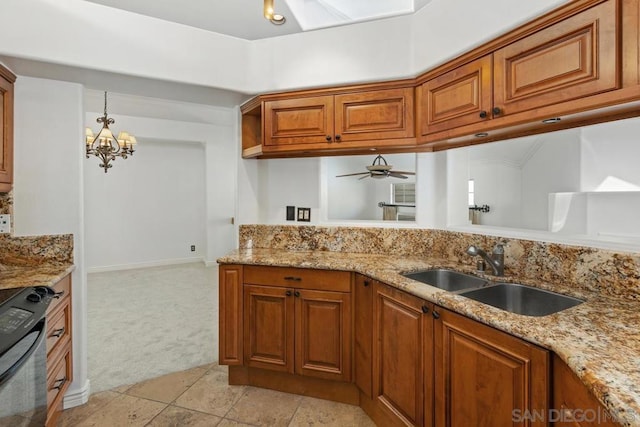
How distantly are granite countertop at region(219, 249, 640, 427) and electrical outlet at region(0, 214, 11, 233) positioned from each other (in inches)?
87.0

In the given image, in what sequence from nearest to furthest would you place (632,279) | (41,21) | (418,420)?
(632,279) < (418,420) < (41,21)

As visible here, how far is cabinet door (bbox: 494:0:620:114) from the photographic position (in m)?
1.19

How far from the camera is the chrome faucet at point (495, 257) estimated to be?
1.80 meters

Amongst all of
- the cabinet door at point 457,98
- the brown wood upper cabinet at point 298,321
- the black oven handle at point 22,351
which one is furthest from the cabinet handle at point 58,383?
the cabinet door at point 457,98

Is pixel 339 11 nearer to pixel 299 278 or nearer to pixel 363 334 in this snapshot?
pixel 299 278

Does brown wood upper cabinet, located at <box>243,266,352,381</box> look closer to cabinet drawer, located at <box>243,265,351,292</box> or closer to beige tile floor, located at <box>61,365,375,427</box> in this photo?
cabinet drawer, located at <box>243,265,351,292</box>

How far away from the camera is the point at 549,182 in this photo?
9.14 ft

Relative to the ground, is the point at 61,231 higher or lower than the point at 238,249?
higher

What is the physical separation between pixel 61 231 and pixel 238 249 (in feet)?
3.92

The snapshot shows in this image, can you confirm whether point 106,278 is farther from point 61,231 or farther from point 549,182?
point 549,182

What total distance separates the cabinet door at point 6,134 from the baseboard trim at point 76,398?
4.41ft

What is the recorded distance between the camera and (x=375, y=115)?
→ 219cm

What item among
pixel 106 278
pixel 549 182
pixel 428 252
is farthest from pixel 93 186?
pixel 549 182

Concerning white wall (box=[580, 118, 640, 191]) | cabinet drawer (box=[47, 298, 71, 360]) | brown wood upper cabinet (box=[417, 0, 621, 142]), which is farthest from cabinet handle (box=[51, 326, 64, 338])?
white wall (box=[580, 118, 640, 191])
